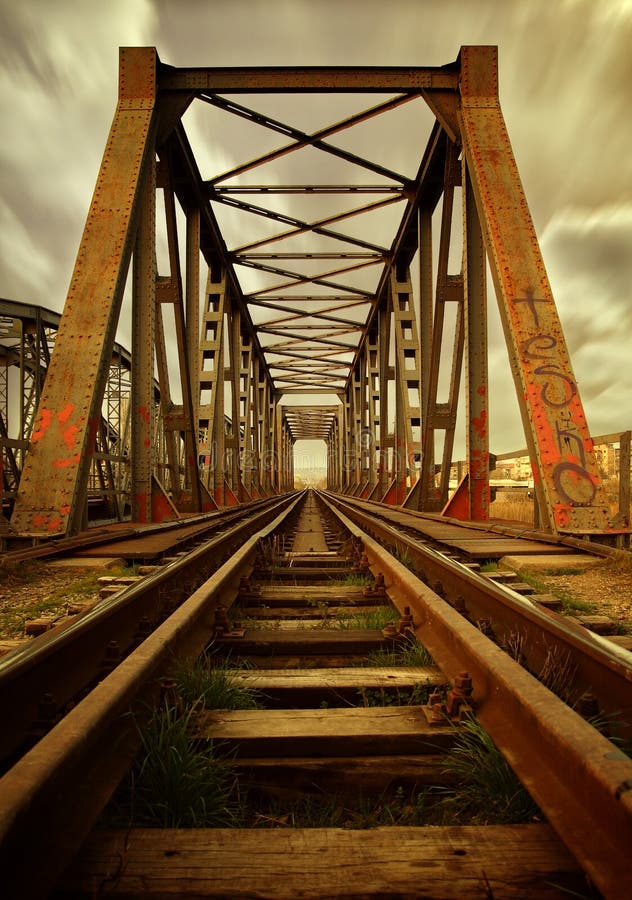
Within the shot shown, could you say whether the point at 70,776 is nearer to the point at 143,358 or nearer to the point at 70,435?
the point at 70,435

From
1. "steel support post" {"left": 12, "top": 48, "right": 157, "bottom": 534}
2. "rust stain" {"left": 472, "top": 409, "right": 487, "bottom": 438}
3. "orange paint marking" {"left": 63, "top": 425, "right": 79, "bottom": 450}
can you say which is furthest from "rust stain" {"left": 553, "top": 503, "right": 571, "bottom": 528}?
"orange paint marking" {"left": 63, "top": 425, "right": 79, "bottom": 450}

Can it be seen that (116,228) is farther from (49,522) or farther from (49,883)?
(49,883)

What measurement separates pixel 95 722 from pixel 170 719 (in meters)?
0.39

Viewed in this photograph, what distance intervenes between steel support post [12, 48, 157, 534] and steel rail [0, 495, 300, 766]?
2.65 m

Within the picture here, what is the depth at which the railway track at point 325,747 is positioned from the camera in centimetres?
97

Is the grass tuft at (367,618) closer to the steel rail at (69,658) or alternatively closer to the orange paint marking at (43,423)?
the steel rail at (69,658)

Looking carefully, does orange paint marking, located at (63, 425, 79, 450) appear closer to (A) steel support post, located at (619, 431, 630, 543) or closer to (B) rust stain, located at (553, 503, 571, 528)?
(B) rust stain, located at (553, 503, 571, 528)

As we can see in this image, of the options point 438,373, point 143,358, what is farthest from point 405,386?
point 143,358


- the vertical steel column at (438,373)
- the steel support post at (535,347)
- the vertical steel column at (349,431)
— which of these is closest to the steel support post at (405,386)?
the vertical steel column at (438,373)

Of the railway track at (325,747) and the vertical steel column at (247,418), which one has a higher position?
the vertical steel column at (247,418)

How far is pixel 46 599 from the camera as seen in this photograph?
2.99 metres

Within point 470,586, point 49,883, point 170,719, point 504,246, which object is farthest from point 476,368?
point 49,883

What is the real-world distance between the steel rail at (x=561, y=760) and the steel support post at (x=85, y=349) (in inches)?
181

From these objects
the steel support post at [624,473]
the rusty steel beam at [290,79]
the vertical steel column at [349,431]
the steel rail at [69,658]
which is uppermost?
Result: the rusty steel beam at [290,79]
